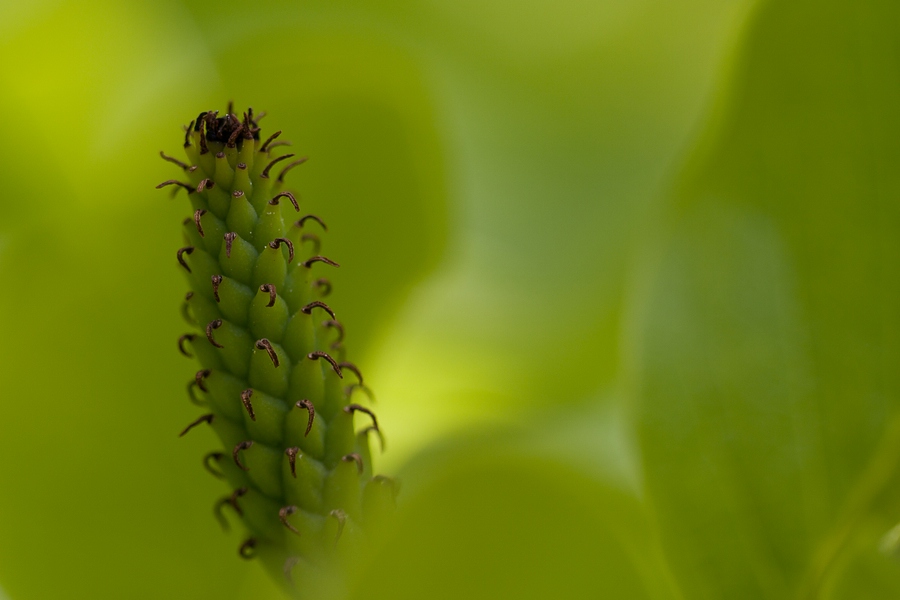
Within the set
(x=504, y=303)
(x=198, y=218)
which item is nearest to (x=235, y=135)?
(x=198, y=218)

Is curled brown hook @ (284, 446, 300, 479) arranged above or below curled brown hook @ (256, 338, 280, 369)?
below

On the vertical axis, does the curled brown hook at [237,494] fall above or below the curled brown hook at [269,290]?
below

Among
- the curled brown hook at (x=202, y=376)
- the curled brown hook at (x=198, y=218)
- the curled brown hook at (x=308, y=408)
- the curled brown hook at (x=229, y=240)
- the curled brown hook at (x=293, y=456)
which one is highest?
the curled brown hook at (x=198, y=218)

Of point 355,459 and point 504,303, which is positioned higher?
point 504,303

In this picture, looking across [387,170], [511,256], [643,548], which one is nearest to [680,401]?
[643,548]

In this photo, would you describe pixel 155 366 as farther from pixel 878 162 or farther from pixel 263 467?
pixel 878 162

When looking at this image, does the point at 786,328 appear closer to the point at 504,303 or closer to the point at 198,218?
the point at 198,218
